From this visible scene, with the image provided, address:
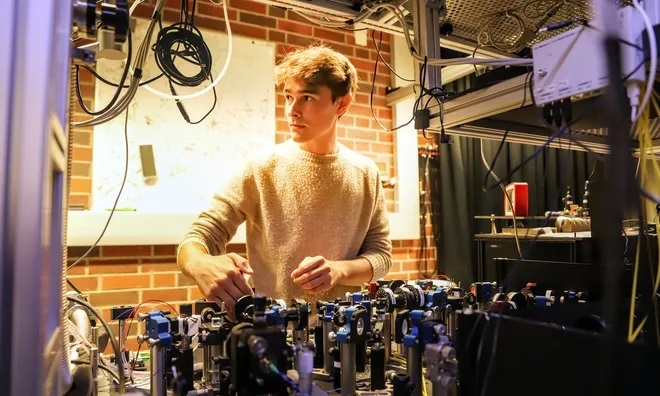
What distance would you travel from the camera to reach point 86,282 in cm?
212

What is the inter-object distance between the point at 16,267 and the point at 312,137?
4.00ft

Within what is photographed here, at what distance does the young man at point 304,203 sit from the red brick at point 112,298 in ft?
2.98

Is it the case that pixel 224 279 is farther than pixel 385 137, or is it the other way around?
pixel 385 137

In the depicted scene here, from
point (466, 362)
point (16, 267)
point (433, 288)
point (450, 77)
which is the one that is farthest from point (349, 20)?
point (450, 77)

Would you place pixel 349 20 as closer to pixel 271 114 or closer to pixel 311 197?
pixel 311 197

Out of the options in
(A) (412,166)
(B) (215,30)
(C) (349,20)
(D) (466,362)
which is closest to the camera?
(D) (466,362)

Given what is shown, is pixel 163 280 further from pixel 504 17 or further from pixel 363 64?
pixel 504 17

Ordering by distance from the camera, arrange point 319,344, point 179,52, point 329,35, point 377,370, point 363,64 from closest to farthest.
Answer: point 377,370 < point 319,344 < point 179,52 < point 329,35 < point 363,64

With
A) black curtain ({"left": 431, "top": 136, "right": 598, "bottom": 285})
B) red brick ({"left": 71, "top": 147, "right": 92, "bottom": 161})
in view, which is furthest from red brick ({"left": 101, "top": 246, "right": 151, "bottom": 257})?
black curtain ({"left": 431, "top": 136, "right": 598, "bottom": 285})

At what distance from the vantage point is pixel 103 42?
0.71 m

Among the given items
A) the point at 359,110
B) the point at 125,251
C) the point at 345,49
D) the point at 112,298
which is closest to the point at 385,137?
the point at 359,110

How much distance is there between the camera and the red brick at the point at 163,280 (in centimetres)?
228

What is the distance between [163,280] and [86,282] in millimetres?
332

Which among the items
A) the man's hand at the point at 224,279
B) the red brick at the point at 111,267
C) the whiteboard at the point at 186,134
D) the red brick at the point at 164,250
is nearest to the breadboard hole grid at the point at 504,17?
the man's hand at the point at 224,279
